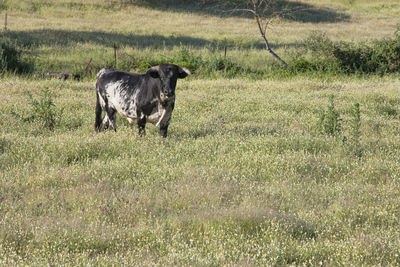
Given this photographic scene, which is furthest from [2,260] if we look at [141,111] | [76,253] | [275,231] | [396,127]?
[396,127]

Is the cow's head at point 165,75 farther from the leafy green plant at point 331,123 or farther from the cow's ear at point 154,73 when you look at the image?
the leafy green plant at point 331,123

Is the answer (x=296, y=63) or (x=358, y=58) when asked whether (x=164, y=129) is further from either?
(x=358, y=58)

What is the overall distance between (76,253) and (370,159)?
5.97 metres

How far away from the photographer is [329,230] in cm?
571

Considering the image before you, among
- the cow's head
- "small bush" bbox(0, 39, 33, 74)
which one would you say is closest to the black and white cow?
the cow's head

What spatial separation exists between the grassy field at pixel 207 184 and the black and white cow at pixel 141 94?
49 centimetres

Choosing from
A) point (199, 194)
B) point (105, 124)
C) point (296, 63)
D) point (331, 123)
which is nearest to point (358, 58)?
point (296, 63)

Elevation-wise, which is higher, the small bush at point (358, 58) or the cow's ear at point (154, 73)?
the cow's ear at point (154, 73)

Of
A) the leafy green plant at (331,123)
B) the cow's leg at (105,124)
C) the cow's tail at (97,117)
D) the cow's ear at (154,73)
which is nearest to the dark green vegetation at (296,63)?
the cow's tail at (97,117)

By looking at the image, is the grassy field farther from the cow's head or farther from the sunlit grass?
the cow's head

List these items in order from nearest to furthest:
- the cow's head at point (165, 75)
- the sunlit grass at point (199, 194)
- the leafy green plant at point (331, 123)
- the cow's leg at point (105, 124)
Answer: the sunlit grass at point (199, 194) < the cow's head at point (165, 75) < the leafy green plant at point (331, 123) < the cow's leg at point (105, 124)

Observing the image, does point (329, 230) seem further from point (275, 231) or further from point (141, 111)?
point (141, 111)

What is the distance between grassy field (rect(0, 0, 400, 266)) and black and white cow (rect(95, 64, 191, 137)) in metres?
0.49

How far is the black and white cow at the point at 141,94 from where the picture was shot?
32.0ft
